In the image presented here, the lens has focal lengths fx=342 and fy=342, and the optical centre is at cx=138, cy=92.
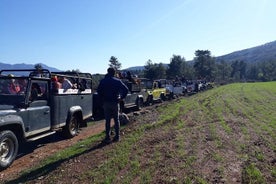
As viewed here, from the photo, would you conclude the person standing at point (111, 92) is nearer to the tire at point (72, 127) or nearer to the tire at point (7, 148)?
the tire at point (72, 127)

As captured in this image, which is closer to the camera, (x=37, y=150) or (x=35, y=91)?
(x=35, y=91)

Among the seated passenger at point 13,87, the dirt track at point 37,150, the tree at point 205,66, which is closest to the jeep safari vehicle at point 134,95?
the dirt track at point 37,150

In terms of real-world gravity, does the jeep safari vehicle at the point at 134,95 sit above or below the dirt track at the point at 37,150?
above

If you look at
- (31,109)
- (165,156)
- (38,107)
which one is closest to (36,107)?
(38,107)

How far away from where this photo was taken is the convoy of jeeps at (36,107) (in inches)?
290

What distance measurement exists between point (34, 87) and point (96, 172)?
322 centimetres

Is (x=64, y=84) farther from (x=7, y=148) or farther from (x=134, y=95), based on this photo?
(x=134, y=95)

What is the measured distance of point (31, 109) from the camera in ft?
26.6

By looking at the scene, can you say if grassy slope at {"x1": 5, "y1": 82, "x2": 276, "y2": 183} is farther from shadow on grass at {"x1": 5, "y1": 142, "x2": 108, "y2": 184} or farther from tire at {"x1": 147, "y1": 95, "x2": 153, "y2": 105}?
tire at {"x1": 147, "y1": 95, "x2": 153, "y2": 105}

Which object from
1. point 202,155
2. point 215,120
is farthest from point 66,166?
point 215,120

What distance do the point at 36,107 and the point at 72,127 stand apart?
2580mm

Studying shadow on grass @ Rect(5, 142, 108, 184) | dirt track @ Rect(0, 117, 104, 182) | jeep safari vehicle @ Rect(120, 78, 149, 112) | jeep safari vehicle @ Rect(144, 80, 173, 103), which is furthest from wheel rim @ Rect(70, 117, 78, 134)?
jeep safari vehicle @ Rect(144, 80, 173, 103)

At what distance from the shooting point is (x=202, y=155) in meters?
7.77

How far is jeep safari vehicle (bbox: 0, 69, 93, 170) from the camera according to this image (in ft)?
24.1
